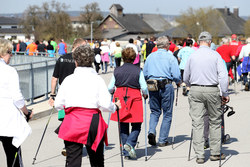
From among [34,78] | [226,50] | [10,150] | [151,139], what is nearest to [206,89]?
[151,139]

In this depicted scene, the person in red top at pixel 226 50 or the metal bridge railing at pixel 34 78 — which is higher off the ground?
the person in red top at pixel 226 50

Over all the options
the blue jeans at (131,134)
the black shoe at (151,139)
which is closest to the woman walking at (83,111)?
the blue jeans at (131,134)

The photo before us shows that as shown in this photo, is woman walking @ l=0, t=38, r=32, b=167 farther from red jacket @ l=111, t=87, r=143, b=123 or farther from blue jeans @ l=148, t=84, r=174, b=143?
blue jeans @ l=148, t=84, r=174, b=143

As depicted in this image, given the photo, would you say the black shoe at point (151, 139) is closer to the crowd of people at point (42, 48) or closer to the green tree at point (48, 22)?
the crowd of people at point (42, 48)

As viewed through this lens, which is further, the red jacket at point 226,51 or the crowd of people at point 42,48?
the crowd of people at point 42,48

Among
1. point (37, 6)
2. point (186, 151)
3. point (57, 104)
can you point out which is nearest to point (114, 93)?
point (186, 151)

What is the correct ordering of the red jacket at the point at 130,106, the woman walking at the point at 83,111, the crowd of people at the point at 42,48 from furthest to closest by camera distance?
the crowd of people at the point at 42,48 < the red jacket at the point at 130,106 < the woman walking at the point at 83,111

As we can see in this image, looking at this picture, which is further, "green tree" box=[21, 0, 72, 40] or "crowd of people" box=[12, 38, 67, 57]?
"green tree" box=[21, 0, 72, 40]

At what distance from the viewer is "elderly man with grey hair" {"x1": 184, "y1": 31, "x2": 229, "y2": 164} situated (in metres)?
7.26

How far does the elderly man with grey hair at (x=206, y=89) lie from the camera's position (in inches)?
286

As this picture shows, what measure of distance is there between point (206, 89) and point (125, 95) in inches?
48.9

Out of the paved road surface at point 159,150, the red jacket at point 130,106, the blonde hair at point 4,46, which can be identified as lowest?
the paved road surface at point 159,150

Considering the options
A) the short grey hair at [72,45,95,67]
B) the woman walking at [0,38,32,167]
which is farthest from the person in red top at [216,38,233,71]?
the woman walking at [0,38,32,167]

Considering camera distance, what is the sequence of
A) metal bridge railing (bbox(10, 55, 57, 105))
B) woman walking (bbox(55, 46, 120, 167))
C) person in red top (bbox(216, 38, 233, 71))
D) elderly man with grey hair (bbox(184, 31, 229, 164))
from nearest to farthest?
woman walking (bbox(55, 46, 120, 167))
elderly man with grey hair (bbox(184, 31, 229, 164))
metal bridge railing (bbox(10, 55, 57, 105))
person in red top (bbox(216, 38, 233, 71))
